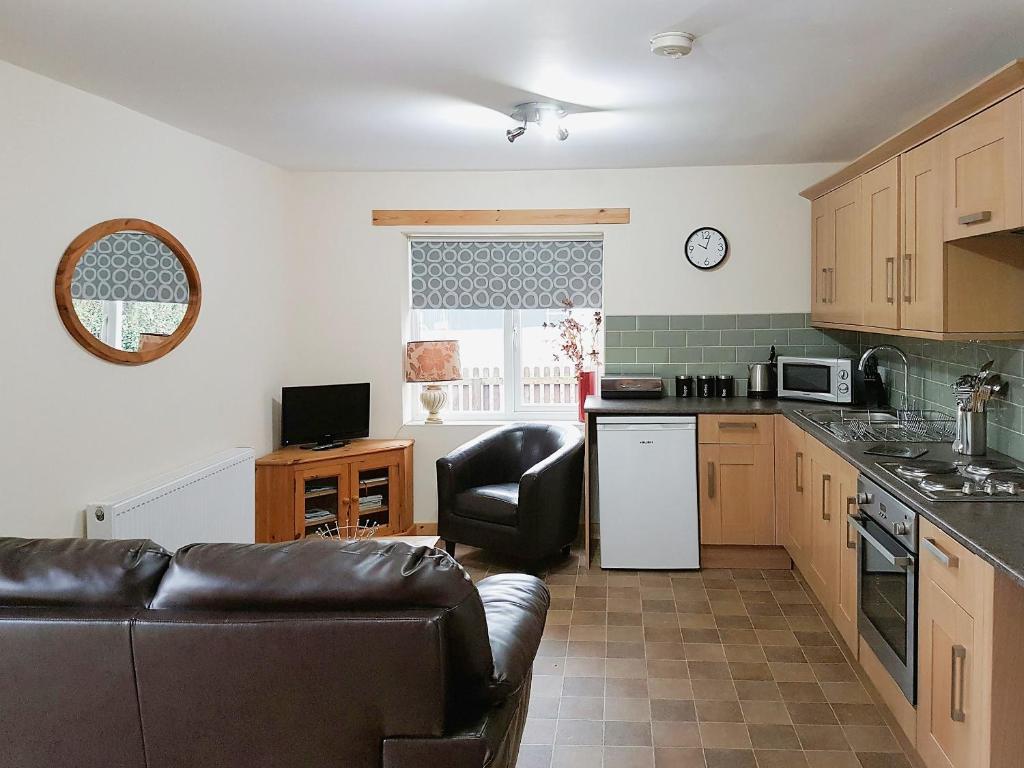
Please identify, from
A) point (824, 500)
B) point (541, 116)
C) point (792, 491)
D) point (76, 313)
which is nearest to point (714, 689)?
point (824, 500)

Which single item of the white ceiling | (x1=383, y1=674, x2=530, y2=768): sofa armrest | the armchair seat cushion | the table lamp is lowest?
the armchair seat cushion

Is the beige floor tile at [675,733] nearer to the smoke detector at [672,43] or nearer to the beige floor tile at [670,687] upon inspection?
the beige floor tile at [670,687]

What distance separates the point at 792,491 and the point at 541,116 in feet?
7.90

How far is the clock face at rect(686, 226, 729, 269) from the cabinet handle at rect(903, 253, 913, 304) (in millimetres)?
1981

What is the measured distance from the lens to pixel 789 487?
4781 millimetres

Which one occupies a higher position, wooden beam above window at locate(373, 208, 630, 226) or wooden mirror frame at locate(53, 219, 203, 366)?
wooden beam above window at locate(373, 208, 630, 226)

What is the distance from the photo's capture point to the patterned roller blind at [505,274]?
583cm

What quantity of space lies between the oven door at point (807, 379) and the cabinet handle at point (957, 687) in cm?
278

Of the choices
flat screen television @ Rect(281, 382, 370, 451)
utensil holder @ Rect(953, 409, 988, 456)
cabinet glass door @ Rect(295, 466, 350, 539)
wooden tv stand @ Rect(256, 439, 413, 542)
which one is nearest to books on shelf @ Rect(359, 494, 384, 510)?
wooden tv stand @ Rect(256, 439, 413, 542)

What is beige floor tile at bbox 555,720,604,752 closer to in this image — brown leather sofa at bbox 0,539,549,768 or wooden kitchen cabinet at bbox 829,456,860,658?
wooden kitchen cabinet at bbox 829,456,860,658

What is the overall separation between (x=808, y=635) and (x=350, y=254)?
363cm

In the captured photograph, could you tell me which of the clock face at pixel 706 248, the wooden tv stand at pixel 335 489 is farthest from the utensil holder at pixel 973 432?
the wooden tv stand at pixel 335 489

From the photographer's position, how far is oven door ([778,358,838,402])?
502cm

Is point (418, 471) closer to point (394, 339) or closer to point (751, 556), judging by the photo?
point (394, 339)
